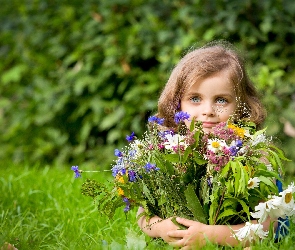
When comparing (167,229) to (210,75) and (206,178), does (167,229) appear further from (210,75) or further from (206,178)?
(210,75)

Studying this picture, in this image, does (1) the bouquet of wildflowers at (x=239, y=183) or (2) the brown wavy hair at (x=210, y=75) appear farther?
(2) the brown wavy hair at (x=210, y=75)

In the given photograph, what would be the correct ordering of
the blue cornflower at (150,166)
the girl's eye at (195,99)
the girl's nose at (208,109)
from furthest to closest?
the girl's eye at (195,99) < the girl's nose at (208,109) < the blue cornflower at (150,166)

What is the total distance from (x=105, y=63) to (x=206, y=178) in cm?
284

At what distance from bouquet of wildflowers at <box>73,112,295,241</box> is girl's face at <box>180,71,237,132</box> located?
16 cm

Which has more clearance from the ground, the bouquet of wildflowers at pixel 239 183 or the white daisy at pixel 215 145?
the white daisy at pixel 215 145

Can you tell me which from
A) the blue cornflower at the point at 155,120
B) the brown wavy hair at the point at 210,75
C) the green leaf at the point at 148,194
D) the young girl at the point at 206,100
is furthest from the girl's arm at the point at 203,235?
the brown wavy hair at the point at 210,75

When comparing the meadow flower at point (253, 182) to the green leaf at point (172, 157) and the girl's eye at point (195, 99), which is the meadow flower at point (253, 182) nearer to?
the green leaf at point (172, 157)

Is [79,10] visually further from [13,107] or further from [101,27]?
[13,107]

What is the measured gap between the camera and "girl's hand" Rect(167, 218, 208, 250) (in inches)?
95.2

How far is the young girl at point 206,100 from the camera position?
2.45 metres

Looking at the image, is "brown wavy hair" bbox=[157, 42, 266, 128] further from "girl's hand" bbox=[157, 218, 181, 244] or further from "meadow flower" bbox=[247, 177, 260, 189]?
"girl's hand" bbox=[157, 218, 181, 244]

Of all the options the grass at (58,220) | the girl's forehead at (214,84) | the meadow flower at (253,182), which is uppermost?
the girl's forehead at (214,84)

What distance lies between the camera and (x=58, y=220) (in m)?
3.27

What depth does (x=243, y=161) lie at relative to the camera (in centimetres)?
249
